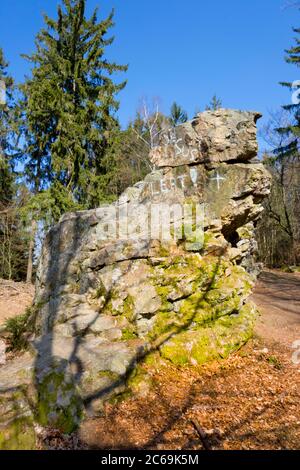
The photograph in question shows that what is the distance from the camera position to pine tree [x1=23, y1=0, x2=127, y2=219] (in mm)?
15477

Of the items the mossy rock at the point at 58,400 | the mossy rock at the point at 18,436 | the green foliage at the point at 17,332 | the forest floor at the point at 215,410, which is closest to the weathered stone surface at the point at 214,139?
the forest floor at the point at 215,410

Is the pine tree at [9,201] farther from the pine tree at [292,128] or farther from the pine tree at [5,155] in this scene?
the pine tree at [292,128]

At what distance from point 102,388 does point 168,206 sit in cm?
404

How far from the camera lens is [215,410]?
14.6 ft

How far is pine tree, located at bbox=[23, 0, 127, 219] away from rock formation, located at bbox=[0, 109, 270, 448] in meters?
8.04

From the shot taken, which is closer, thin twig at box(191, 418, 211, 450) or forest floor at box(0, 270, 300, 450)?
thin twig at box(191, 418, 211, 450)

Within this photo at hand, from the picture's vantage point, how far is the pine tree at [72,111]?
15.5 meters

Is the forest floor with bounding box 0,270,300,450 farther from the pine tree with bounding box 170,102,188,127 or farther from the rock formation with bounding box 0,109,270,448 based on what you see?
the pine tree with bounding box 170,102,188,127

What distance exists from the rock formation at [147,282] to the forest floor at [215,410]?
22 centimetres

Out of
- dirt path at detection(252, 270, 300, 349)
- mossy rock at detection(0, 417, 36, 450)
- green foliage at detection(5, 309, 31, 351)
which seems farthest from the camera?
green foliage at detection(5, 309, 31, 351)

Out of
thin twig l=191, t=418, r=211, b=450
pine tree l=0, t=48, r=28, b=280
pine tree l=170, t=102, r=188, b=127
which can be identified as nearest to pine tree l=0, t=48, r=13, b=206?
pine tree l=0, t=48, r=28, b=280

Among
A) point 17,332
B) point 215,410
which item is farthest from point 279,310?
point 17,332

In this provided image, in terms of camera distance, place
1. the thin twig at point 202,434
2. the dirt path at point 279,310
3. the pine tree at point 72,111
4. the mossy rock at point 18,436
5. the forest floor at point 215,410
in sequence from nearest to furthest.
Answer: the mossy rock at point 18,436 → the thin twig at point 202,434 → the forest floor at point 215,410 → the dirt path at point 279,310 → the pine tree at point 72,111
